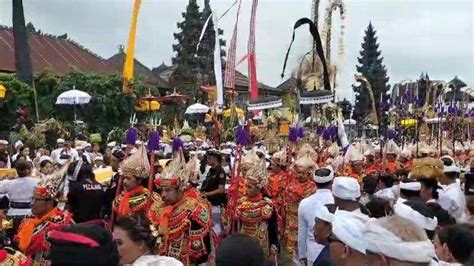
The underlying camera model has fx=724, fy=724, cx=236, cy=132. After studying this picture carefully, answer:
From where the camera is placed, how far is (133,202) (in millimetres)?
7141

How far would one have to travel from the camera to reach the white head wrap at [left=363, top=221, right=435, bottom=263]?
3078 millimetres

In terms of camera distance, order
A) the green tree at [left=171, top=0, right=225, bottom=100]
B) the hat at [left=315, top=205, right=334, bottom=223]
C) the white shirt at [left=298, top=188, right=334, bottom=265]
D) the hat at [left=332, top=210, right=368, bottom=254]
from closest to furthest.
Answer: the hat at [left=332, top=210, right=368, bottom=254] < the hat at [left=315, top=205, right=334, bottom=223] < the white shirt at [left=298, top=188, right=334, bottom=265] < the green tree at [left=171, top=0, right=225, bottom=100]

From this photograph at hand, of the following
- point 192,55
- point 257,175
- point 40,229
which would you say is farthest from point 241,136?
point 192,55

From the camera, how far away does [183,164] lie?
7.33 meters

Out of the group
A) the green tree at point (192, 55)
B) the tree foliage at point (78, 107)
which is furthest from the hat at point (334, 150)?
the green tree at point (192, 55)

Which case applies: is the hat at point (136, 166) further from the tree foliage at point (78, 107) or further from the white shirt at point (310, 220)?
the tree foliage at point (78, 107)

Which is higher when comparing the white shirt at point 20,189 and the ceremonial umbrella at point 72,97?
the ceremonial umbrella at point 72,97

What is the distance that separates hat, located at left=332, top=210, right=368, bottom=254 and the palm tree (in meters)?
24.4

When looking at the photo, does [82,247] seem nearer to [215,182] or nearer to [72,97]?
[215,182]

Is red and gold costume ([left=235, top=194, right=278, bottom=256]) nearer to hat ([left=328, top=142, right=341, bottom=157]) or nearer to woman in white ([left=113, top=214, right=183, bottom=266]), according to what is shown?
woman in white ([left=113, top=214, right=183, bottom=266])

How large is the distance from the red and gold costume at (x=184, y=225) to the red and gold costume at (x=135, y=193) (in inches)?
6.5

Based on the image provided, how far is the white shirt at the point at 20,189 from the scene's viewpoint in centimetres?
909

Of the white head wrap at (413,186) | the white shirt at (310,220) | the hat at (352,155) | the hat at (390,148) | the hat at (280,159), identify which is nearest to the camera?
the white shirt at (310,220)

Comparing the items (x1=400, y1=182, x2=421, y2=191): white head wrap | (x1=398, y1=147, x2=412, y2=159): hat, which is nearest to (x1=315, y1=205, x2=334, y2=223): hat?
(x1=400, y1=182, x2=421, y2=191): white head wrap
